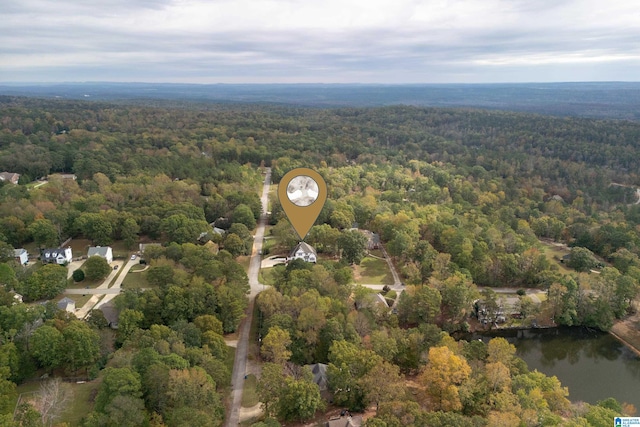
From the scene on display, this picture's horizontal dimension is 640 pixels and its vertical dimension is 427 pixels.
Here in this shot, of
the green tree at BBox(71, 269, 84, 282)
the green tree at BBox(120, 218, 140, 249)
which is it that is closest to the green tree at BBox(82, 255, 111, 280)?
the green tree at BBox(71, 269, 84, 282)

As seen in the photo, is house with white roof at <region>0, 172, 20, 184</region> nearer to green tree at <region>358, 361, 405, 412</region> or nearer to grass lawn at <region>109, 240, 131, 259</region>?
grass lawn at <region>109, 240, 131, 259</region>

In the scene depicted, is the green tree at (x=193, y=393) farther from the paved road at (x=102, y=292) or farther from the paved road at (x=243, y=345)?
the paved road at (x=102, y=292)

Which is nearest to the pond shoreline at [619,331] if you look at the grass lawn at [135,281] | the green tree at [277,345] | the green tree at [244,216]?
the green tree at [277,345]

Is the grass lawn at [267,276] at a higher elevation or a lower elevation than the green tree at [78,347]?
lower

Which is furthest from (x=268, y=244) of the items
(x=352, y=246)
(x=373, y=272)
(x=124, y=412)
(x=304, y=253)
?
(x=124, y=412)

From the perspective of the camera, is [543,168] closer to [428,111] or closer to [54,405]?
[428,111]

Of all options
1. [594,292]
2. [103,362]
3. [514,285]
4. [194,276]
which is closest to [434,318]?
[514,285]
